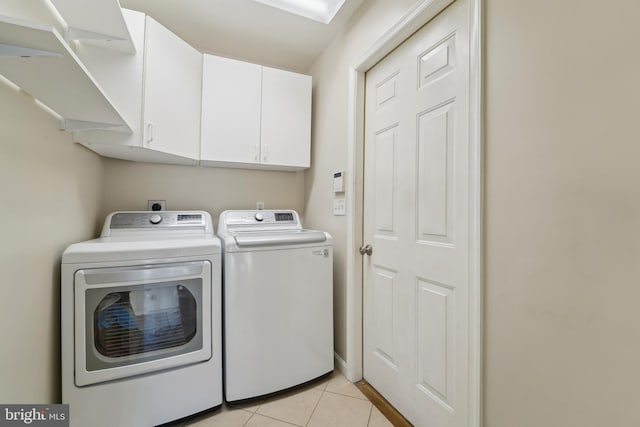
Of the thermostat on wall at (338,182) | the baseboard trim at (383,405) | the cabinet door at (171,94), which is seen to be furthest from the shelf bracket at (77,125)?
the baseboard trim at (383,405)

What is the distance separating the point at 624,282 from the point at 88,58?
2.35 meters

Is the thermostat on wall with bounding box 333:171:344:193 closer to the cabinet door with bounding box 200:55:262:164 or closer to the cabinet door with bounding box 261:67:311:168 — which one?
the cabinet door with bounding box 261:67:311:168

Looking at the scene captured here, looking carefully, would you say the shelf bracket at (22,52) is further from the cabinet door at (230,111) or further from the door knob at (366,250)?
the door knob at (366,250)

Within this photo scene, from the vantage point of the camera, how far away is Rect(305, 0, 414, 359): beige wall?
1.64 m

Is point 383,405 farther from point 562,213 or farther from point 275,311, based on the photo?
point 562,213

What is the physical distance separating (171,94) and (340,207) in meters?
1.34

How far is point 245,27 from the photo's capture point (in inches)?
76.2

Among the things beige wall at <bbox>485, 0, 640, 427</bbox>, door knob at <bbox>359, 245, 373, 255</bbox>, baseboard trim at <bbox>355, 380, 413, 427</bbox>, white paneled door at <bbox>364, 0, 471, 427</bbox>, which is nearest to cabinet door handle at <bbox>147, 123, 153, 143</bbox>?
white paneled door at <bbox>364, 0, 471, 427</bbox>

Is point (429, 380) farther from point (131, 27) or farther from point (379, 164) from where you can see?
point (131, 27)

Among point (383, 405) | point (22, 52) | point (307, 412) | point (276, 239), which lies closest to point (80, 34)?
point (22, 52)

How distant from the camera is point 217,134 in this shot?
196 cm

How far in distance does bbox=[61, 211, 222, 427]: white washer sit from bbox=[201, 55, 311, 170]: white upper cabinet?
0.82m

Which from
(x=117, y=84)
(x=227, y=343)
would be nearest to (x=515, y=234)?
(x=227, y=343)

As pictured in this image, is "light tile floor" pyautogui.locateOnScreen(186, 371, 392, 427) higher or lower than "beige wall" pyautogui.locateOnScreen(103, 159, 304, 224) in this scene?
lower
